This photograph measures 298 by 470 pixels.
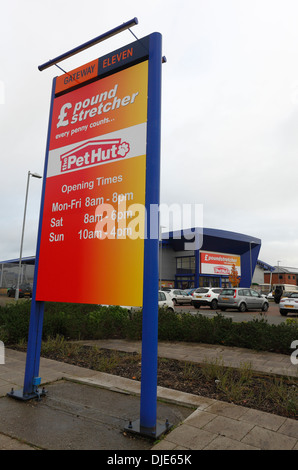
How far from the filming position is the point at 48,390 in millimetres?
4520

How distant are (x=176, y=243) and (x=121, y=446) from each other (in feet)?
171

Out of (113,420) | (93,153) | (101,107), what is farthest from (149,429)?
(101,107)

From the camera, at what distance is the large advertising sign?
3758 millimetres

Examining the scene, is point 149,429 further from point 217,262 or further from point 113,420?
point 217,262

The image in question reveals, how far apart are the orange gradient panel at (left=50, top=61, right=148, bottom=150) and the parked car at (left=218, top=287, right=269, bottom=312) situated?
66.3ft

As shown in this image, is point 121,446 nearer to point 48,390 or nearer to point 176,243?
point 48,390

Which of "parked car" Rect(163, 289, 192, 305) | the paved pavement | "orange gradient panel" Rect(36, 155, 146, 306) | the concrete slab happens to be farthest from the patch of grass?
"parked car" Rect(163, 289, 192, 305)

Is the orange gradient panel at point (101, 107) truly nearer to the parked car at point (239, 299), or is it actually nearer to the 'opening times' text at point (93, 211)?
the 'opening times' text at point (93, 211)

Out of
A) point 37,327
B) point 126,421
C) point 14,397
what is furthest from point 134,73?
point 14,397

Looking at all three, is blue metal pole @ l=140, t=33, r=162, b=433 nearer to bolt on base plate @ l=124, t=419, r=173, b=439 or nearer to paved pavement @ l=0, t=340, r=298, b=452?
bolt on base plate @ l=124, t=419, r=173, b=439

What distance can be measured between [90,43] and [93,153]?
63.2 inches

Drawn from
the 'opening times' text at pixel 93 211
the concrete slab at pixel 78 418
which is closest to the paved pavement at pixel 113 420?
the concrete slab at pixel 78 418

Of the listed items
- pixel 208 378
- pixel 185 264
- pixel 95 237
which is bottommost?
pixel 208 378

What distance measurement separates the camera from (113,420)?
11.6 ft
